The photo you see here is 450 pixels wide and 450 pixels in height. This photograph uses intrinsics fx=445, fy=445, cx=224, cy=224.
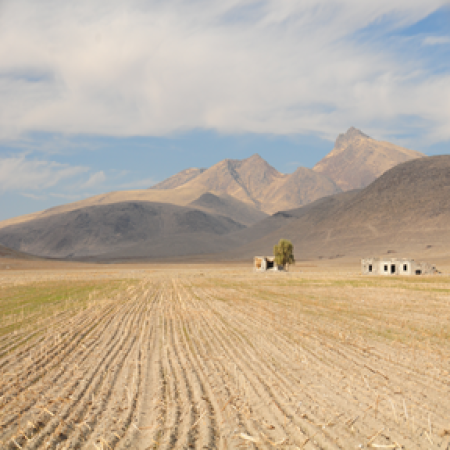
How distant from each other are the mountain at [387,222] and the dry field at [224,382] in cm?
9003

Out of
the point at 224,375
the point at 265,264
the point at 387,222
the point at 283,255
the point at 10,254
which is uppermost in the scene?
the point at 387,222

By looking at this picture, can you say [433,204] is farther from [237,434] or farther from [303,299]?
[237,434]

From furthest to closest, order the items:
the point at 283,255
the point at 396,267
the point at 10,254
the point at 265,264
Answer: the point at 10,254 < the point at 283,255 < the point at 265,264 < the point at 396,267

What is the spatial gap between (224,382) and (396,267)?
58179 millimetres

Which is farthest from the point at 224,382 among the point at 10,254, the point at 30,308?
the point at 10,254

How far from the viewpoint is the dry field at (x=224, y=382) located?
23.5 feet

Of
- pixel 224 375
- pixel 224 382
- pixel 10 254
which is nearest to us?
pixel 224 382

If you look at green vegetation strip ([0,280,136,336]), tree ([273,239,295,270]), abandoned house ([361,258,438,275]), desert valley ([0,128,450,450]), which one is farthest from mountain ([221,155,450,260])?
desert valley ([0,128,450,450])

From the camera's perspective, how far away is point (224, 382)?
32.4 feet

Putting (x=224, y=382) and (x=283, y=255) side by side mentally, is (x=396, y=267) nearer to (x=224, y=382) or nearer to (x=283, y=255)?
(x=283, y=255)

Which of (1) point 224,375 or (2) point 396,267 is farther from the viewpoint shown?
(2) point 396,267

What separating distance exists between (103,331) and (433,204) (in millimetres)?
124523

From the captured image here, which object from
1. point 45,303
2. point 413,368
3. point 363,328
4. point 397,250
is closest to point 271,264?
point 397,250

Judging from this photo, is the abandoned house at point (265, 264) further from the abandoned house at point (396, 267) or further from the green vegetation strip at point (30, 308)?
the green vegetation strip at point (30, 308)
